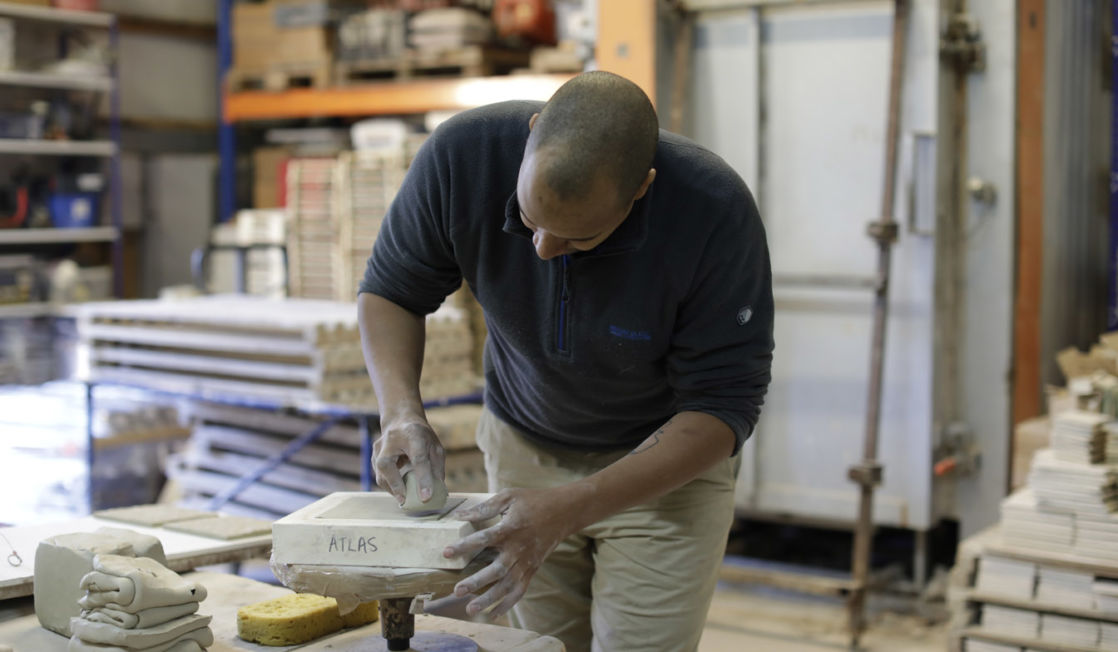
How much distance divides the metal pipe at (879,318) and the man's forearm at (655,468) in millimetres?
2787

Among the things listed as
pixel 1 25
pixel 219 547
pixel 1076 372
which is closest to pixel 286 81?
pixel 1 25

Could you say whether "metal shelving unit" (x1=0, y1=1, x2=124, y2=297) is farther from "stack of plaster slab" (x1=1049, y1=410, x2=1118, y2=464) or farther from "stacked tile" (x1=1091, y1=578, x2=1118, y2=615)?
"stacked tile" (x1=1091, y1=578, x2=1118, y2=615)

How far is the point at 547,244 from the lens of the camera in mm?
2139

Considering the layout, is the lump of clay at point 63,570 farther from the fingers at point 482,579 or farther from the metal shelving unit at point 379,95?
the metal shelving unit at point 379,95

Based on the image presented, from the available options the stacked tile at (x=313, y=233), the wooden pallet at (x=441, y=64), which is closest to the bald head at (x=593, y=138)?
the stacked tile at (x=313, y=233)

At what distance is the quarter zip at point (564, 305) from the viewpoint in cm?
234

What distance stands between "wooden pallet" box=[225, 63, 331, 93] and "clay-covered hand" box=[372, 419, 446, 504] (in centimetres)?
753

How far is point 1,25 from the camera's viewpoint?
952 cm

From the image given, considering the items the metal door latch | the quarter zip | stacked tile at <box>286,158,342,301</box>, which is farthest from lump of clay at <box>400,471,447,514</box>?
stacked tile at <box>286,158,342,301</box>

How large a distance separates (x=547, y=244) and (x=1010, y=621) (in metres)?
3.01

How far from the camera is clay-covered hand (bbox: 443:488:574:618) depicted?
2014mm

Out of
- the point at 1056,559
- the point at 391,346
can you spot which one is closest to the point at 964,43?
the point at 1056,559

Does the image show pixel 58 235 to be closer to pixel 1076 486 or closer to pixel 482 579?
pixel 1076 486

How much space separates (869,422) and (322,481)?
253cm
